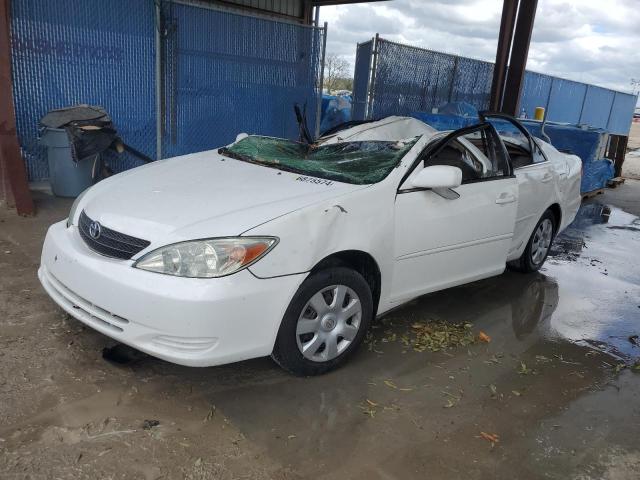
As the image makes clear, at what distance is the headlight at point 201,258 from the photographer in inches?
106

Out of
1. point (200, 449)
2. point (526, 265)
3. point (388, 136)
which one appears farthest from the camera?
point (526, 265)

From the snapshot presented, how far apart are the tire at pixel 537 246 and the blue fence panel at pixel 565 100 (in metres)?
13.0

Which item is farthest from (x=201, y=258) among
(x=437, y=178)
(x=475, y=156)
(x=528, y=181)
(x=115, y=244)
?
(x=528, y=181)

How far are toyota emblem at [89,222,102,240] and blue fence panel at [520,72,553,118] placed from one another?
14477 mm

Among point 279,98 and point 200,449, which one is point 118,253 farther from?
point 279,98

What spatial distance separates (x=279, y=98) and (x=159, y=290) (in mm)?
7369

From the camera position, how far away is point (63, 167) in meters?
6.80

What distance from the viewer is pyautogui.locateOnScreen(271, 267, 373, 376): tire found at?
298 cm

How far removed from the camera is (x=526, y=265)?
541 centimetres

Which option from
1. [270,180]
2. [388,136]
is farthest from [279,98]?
[270,180]

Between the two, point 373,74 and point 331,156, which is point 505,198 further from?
point 373,74

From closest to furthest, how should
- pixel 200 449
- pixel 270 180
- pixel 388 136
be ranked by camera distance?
pixel 200 449 < pixel 270 180 < pixel 388 136

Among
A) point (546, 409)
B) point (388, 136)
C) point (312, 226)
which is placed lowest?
point (546, 409)

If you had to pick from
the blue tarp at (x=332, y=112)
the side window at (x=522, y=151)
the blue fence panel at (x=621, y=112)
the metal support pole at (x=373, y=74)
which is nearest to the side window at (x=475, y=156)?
the side window at (x=522, y=151)
